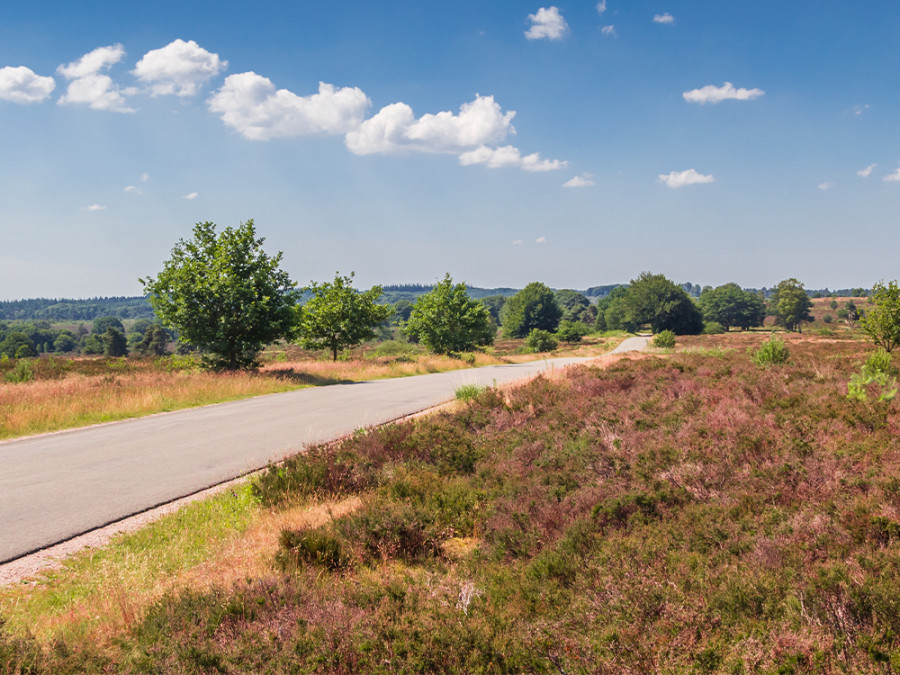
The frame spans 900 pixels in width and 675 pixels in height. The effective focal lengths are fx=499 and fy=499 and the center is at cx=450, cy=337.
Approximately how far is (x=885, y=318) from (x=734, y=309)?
13396cm

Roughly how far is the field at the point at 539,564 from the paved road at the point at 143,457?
113 cm

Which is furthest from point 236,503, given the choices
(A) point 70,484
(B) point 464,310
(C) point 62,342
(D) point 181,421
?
(C) point 62,342

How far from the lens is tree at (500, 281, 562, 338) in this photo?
12012cm

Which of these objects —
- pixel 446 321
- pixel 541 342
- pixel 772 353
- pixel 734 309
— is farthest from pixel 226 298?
pixel 734 309

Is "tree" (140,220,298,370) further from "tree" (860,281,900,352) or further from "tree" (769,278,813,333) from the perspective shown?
"tree" (769,278,813,333)

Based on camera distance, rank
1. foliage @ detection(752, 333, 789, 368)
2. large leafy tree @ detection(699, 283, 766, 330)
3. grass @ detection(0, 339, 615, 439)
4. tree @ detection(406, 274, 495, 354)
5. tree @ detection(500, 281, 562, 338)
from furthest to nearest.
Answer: large leafy tree @ detection(699, 283, 766, 330), tree @ detection(500, 281, 562, 338), tree @ detection(406, 274, 495, 354), foliage @ detection(752, 333, 789, 368), grass @ detection(0, 339, 615, 439)

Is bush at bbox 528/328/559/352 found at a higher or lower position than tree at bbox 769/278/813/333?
lower

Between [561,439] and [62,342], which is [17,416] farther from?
[62,342]

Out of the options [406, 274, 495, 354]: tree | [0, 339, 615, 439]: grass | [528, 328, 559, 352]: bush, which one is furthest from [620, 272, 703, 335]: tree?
[0, 339, 615, 439]: grass

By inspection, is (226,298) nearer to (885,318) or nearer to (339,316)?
(339,316)

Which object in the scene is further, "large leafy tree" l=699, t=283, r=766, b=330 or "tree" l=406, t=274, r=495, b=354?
"large leafy tree" l=699, t=283, r=766, b=330

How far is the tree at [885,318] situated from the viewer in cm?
2299

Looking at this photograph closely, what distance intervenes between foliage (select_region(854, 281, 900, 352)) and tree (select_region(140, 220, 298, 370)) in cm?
2725

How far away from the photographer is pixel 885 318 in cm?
2316
